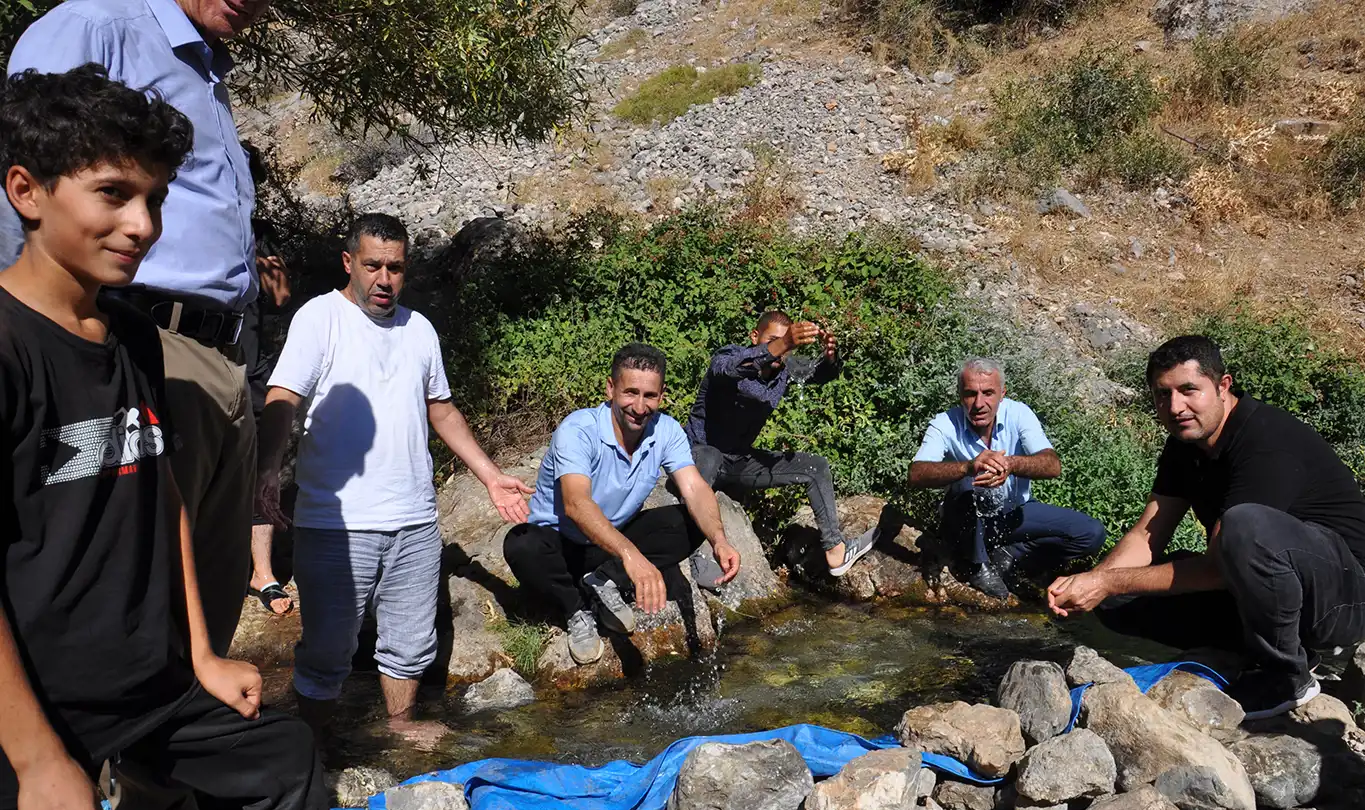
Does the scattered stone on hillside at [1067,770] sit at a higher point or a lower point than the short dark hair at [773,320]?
lower

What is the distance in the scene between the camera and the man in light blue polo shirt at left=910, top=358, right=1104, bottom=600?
5926mm

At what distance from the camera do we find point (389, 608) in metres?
4.24

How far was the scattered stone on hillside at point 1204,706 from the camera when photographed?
3809mm

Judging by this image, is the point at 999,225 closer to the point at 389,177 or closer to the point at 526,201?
the point at 526,201

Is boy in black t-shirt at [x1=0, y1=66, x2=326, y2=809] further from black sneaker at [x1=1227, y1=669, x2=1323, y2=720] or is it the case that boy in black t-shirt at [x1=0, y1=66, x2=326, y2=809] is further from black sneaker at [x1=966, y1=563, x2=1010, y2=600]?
black sneaker at [x1=966, y1=563, x2=1010, y2=600]

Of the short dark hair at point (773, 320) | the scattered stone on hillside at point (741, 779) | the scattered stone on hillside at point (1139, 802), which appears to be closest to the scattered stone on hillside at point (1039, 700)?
the scattered stone on hillside at point (1139, 802)

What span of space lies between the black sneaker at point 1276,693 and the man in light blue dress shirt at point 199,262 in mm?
3560

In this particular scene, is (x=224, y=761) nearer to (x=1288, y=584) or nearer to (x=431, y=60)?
(x=1288, y=584)

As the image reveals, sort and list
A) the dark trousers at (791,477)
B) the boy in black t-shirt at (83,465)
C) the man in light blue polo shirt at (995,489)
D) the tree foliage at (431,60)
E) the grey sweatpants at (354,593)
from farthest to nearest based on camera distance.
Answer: the tree foliage at (431,60) → the dark trousers at (791,477) → the man in light blue polo shirt at (995,489) → the grey sweatpants at (354,593) → the boy in black t-shirt at (83,465)

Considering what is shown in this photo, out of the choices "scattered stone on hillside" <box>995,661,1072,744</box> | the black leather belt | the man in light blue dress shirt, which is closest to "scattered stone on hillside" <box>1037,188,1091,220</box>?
"scattered stone on hillside" <box>995,661,1072,744</box>

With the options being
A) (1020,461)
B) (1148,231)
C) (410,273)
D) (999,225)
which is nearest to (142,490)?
(1020,461)

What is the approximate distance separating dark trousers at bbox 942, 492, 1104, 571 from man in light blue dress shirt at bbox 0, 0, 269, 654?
4.48 meters

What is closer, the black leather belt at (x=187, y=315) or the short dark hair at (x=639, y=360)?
the black leather belt at (x=187, y=315)

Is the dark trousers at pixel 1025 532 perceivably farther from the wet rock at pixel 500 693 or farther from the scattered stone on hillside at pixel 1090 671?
the wet rock at pixel 500 693
